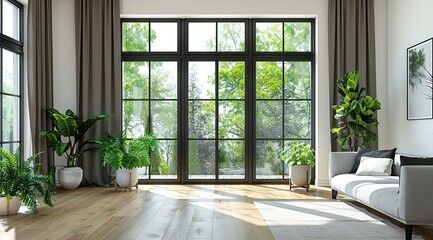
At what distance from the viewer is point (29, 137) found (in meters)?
7.48

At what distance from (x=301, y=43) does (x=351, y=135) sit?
1.80 m

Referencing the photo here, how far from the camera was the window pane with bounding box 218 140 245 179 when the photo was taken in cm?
842

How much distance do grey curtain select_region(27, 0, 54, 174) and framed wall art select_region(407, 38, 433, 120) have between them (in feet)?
17.0

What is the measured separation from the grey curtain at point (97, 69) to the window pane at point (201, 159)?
1237 millimetres

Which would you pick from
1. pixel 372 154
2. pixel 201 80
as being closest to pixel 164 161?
pixel 201 80

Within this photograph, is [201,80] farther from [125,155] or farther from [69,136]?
[69,136]

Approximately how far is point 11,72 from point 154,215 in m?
3.19

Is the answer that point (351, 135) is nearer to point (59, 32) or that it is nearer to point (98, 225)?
point (98, 225)

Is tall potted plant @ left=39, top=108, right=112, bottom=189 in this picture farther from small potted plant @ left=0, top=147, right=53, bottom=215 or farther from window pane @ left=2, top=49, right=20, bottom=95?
small potted plant @ left=0, top=147, right=53, bottom=215

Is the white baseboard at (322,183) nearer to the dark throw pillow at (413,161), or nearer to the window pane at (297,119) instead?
the window pane at (297,119)

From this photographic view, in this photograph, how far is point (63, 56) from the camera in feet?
26.9

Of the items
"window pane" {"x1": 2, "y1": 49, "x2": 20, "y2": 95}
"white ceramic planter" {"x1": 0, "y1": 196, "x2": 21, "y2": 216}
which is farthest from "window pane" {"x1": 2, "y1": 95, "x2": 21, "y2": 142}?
"white ceramic planter" {"x1": 0, "y1": 196, "x2": 21, "y2": 216}

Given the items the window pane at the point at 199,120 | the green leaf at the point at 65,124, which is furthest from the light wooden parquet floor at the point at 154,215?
the window pane at the point at 199,120

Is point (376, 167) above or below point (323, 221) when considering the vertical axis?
above
